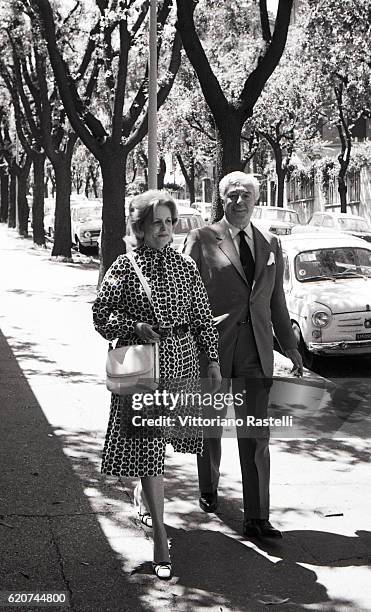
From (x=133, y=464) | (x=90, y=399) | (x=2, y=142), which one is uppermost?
(x=2, y=142)

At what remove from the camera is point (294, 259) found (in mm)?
11625

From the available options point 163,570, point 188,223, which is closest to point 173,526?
point 163,570

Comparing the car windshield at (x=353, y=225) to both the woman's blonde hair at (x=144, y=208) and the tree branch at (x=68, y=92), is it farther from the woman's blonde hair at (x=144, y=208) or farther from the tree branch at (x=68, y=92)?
the woman's blonde hair at (x=144, y=208)

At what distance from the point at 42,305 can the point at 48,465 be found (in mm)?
9770

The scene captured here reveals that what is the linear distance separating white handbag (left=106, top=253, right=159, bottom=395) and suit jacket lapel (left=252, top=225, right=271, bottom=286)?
845 mm

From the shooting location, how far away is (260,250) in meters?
5.21

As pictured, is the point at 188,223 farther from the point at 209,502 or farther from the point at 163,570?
the point at 163,570

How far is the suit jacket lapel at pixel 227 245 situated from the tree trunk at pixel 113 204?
38.6 ft

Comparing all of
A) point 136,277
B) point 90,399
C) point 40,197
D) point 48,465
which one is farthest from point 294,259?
point 40,197

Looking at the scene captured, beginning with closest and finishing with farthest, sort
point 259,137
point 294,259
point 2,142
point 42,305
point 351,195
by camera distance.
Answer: point 294,259 < point 42,305 < point 259,137 < point 2,142 < point 351,195

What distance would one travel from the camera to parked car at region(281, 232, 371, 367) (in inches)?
408

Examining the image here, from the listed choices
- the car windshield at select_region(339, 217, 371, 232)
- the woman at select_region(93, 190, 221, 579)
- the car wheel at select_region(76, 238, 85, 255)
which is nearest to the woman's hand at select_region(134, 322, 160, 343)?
the woman at select_region(93, 190, 221, 579)

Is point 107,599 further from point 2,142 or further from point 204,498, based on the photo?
point 2,142

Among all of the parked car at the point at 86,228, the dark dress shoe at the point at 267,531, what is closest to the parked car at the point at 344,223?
the parked car at the point at 86,228
